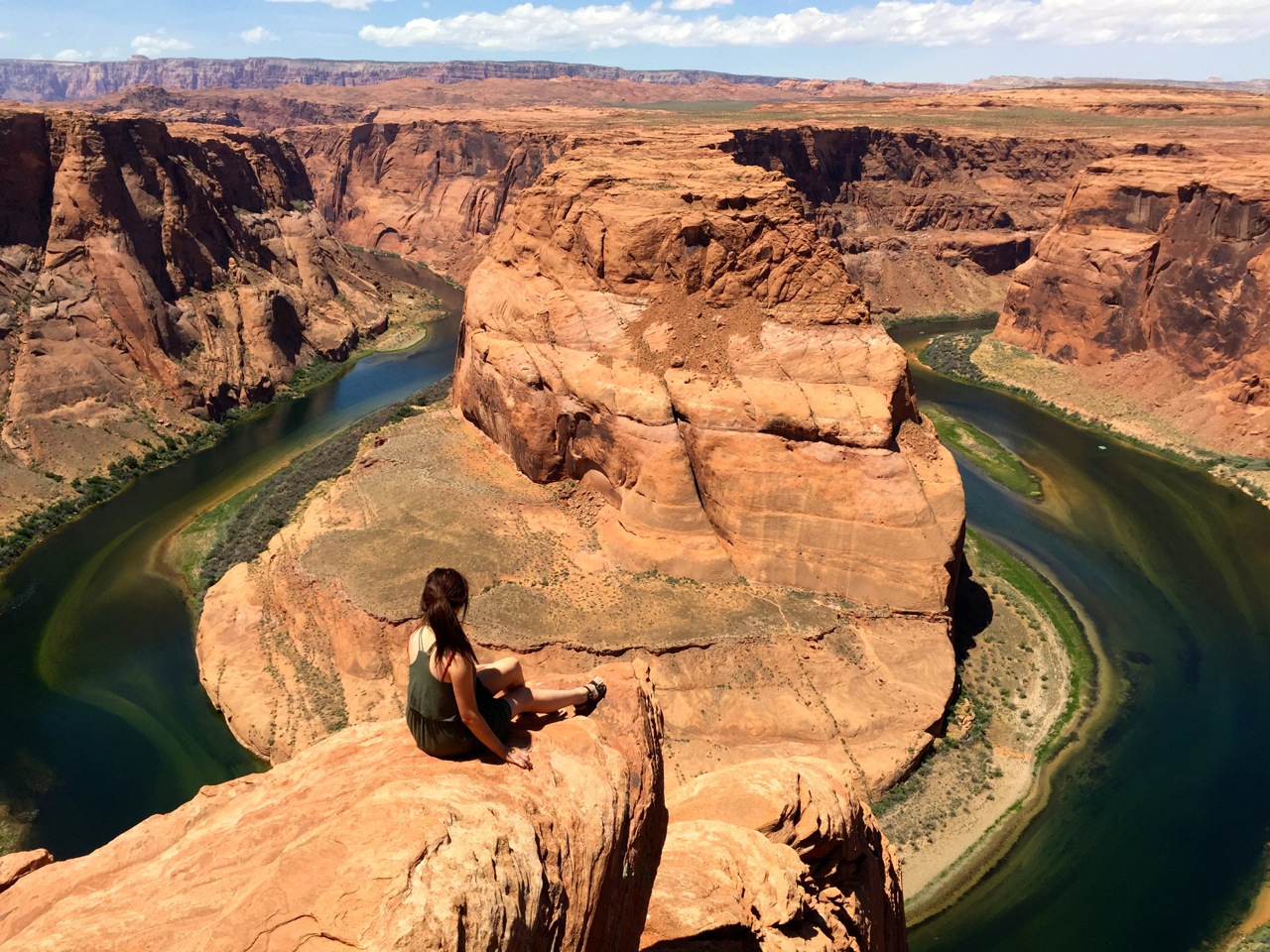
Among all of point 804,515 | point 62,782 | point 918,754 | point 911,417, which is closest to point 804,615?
point 804,515

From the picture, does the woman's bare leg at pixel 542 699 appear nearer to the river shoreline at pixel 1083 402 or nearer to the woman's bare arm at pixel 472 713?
the woman's bare arm at pixel 472 713

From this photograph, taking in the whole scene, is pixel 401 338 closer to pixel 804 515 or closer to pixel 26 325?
pixel 26 325

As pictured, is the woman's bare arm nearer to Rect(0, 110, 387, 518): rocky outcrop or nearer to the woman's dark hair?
the woman's dark hair

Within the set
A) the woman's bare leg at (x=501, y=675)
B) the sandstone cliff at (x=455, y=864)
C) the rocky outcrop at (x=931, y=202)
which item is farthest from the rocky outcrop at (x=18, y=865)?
the rocky outcrop at (x=931, y=202)

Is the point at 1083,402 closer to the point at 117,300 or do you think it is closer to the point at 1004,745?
the point at 1004,745

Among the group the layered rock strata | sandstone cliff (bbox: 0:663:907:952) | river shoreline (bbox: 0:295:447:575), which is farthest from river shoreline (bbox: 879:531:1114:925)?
river shoreline (bbox: 0:295:447:575)

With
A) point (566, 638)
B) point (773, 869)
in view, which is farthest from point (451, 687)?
point (566, 638)
